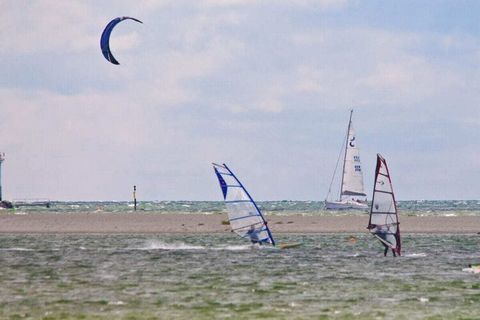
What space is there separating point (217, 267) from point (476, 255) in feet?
49.4

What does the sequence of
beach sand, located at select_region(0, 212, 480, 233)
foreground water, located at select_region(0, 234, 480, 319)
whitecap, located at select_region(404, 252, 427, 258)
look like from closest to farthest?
foreground water, located at select_region(0, 234, 480, 319), whitecap, located at select_region(404, 252, 427, 258), beach sand, located at select_region(0, 212, 480, 233)

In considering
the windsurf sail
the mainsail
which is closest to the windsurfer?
the windsurf sail

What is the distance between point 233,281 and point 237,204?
14757 mm

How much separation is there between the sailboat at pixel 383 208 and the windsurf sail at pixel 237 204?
24.1 ft

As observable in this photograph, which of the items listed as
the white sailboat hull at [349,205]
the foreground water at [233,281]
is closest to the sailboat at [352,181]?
the white sailboat hull at [349,205]

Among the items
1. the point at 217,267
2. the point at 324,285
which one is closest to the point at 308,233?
the point at 217,267

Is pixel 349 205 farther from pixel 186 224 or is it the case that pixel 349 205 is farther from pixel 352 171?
pixel 186 224

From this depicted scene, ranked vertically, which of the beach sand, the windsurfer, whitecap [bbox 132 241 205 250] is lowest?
whitecap [bbox 132 241 205 250]

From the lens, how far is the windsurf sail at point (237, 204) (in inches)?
2039

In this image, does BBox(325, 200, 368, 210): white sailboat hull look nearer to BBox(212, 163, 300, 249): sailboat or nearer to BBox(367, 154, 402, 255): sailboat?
BBox(212, 163, 300, 249): sailboat

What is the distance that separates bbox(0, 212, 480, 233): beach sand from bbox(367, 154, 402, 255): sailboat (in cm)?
2687

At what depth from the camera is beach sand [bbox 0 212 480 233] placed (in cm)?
7694

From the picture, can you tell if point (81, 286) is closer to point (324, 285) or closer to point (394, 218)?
point (324, 285)

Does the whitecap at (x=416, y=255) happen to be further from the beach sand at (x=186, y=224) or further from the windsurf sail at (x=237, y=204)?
the beach sand at (x=186, y=224)
